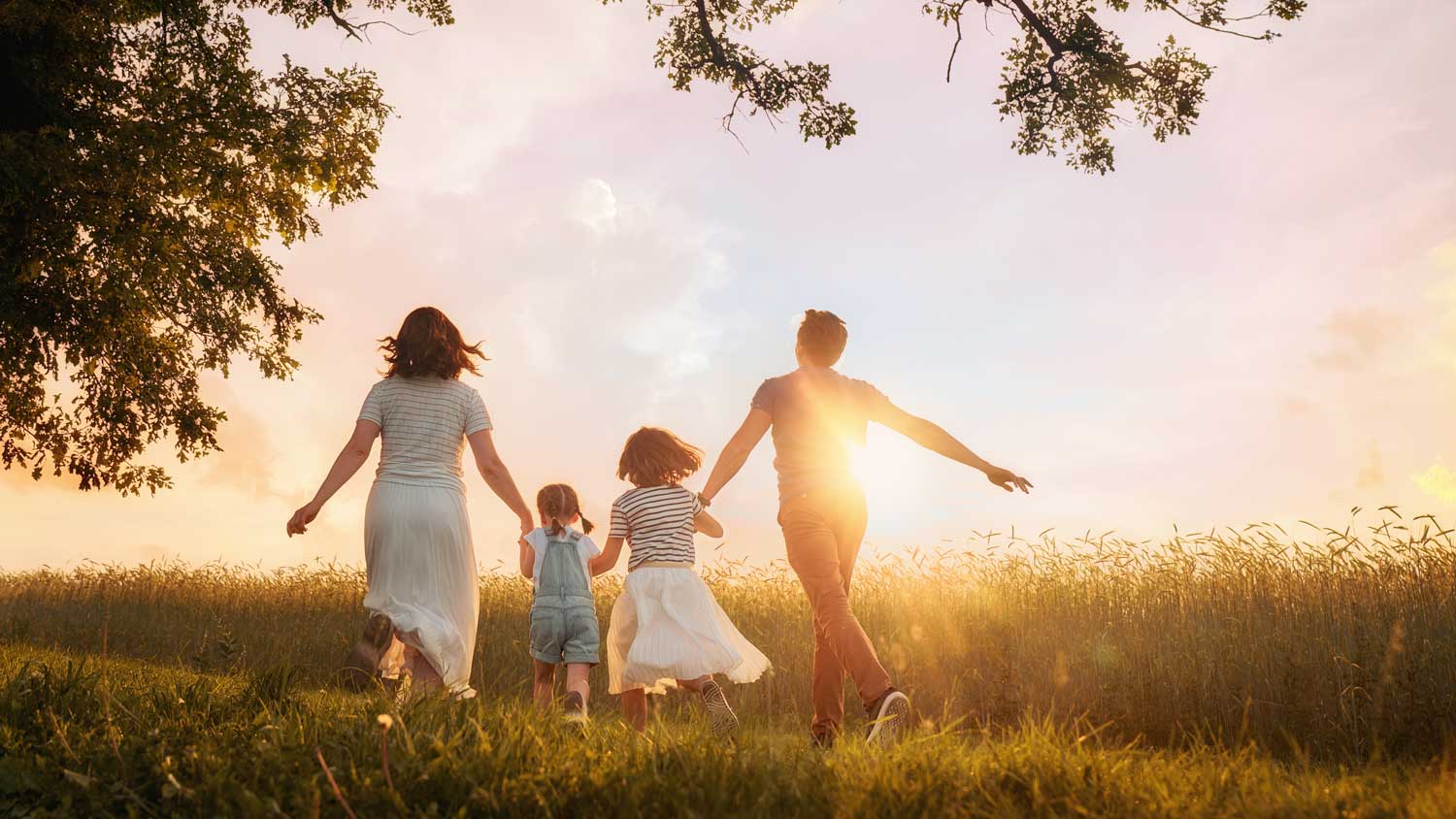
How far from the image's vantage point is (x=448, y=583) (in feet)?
20.5

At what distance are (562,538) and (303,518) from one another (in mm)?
1824

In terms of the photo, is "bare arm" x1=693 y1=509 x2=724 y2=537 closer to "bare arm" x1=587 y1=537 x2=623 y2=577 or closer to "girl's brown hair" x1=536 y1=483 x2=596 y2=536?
"bare arm" x1=587 y1=537 x2=623 y2=577

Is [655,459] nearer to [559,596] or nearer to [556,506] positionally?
[556,506]

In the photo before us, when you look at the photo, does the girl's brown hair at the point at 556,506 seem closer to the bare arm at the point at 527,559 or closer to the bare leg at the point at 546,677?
the bare arm at the point at 527,559

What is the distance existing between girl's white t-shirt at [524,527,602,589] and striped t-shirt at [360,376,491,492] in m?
1.21

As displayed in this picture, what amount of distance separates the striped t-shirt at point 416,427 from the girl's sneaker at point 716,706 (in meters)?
2.01

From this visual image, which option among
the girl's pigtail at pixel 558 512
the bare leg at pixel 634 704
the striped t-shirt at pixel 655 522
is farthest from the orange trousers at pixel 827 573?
the girl's pigtail at pixel 558 512

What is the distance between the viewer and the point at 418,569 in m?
6.14

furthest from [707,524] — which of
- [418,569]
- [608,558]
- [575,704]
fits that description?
[418,569]

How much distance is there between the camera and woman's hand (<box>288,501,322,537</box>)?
240 inches

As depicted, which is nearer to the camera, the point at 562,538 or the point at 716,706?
the point at 716,706

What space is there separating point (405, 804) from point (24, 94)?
14.1m

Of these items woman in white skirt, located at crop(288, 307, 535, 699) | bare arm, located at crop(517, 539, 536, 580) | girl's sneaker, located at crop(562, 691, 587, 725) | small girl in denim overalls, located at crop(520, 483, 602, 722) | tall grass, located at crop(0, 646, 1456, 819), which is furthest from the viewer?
bare arm, located at crop(517, 539, 536, 580)

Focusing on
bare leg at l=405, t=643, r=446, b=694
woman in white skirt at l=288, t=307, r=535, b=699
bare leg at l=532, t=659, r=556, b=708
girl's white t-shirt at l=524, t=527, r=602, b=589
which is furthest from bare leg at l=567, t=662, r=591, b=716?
bare leg at l=405, t=643, r=446, b=694
